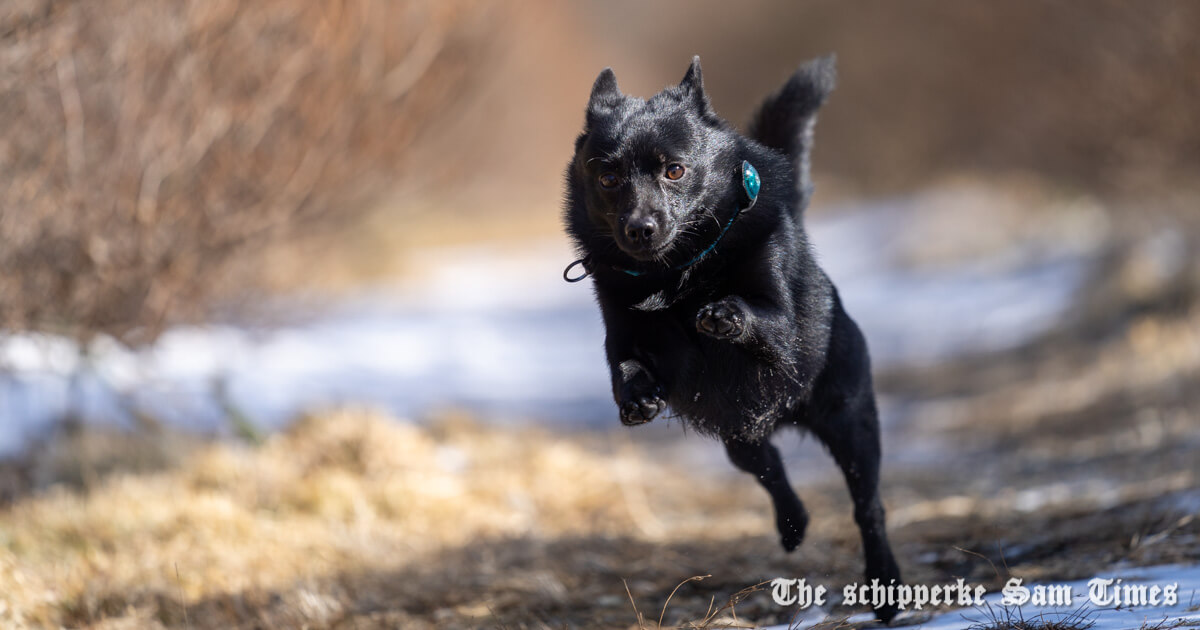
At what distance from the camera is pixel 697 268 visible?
3225 mm

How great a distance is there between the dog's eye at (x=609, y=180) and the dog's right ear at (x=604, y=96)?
0.25 meters

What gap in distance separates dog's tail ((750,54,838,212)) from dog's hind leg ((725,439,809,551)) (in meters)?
0.92

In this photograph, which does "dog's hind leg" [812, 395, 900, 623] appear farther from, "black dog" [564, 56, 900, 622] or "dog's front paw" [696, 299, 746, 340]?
"dog's front paw" [696, 299, 746, 340]

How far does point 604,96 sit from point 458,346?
9626 millimetres

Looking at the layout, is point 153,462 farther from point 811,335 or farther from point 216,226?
point 811,335

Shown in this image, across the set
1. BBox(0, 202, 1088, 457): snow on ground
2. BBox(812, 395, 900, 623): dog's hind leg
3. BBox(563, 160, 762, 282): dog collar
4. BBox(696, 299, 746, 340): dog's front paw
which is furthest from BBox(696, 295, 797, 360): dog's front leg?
BBox(0, 202, 1088, 457): snow on ground

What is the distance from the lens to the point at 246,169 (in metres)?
6.58

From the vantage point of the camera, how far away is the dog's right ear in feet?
11.0

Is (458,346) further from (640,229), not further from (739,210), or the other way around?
(640,229)

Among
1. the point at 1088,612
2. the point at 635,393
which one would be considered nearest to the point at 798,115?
the point at 635,393

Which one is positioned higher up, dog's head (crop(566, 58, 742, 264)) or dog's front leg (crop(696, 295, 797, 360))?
dog's head (crop(566, 58, 742, 264))

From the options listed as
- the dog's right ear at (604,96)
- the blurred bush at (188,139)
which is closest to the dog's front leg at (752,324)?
the dog's right ear at (604,96)

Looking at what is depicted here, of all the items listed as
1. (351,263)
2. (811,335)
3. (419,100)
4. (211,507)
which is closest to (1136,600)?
(811,335)

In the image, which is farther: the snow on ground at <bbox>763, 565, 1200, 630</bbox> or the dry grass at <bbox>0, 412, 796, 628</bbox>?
the dry grass at <bbox>0, 412, 796, 628</bbox>
